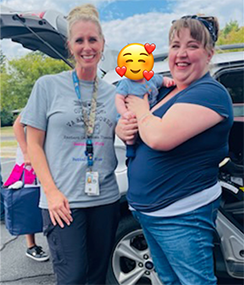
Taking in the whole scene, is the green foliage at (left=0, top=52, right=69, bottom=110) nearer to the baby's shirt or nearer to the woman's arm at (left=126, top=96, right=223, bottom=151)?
the baby's shirt

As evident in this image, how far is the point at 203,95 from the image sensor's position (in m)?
1.26

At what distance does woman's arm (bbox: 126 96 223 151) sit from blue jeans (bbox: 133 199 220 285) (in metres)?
0.33

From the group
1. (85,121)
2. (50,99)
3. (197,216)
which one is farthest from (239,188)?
(50,99)

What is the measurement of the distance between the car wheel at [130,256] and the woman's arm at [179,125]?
1.16m

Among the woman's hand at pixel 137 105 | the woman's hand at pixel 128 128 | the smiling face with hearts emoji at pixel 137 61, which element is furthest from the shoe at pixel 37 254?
the smiling face with hearts emoji at pixel 137 61

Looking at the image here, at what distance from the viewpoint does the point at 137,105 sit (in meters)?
1.41

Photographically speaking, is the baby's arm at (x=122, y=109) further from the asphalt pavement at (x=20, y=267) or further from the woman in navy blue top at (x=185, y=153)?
the asphalt pavement at (x=20, y=267)

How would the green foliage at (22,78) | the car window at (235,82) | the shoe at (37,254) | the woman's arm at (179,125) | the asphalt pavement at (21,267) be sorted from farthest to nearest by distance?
1. the green foliage at (22,78)
2. the shoe at (37,254)
3. the asphalt pavement at (21,267)
4. the car window at (235,82)
5. the woman's arm at (179,125)

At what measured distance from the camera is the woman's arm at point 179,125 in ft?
4.05

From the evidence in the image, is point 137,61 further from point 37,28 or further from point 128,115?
point 37,28

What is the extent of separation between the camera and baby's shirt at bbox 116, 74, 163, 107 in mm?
1455

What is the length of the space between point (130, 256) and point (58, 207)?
947 millimetres

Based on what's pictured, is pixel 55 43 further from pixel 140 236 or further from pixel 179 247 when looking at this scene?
pixel 179 247

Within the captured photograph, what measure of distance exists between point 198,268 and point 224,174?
135cm
